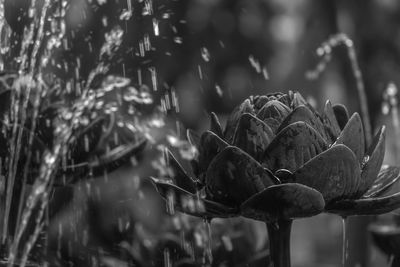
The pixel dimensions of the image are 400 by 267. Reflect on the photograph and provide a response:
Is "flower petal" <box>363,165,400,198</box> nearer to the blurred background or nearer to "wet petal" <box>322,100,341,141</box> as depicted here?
"wet petal" <box>322,100,341,141</box>

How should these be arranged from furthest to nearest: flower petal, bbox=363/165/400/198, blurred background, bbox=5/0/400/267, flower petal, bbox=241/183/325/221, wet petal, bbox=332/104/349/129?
1. blurred background, bbox=5/0/400/267
2. wet petal, bbox=332/104/349/129
3. flower petal, bbox=363/165/400/198
4. flower petal, bbox=241/183/325/221

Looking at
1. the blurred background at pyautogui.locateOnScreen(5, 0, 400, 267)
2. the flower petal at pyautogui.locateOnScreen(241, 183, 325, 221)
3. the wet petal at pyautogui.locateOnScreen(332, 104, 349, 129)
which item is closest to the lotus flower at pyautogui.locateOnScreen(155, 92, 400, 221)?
the flower petal at pyautogui.locateOnScreen(241, 183, 325, 221)

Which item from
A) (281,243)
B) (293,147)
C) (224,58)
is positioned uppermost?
(224,58)

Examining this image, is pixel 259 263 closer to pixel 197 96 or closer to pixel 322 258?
pixel 197 96

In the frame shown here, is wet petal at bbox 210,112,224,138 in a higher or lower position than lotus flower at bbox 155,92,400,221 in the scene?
higher

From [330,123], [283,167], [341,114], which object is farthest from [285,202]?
[341,114]

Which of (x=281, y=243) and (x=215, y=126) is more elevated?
(x=215, y=126)

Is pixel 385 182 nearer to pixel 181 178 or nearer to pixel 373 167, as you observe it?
pixel 373 167
